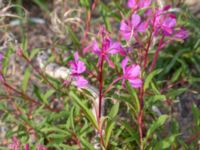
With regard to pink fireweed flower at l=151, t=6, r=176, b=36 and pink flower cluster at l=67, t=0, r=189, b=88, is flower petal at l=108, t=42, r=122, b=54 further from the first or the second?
pink fireweed flower at l=151, t=6, r=176, b=36

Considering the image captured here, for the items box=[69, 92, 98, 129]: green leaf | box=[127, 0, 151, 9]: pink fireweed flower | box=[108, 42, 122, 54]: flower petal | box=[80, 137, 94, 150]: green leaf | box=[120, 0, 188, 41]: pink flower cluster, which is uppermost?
box=[127, 0, 151, 9]: pink fireweed flower

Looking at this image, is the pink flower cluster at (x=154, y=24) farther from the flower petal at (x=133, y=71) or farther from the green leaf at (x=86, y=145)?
the green leaf at (x=86, y=145)

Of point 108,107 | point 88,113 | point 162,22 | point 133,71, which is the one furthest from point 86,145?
point 162,22

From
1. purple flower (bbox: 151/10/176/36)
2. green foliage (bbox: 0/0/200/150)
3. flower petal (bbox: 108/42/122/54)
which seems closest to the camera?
flower petal (bbox: 108/42/122/54)

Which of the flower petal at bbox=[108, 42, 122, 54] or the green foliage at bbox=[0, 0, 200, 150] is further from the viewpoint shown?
the green foliage at bbox=[0, 0, 200, 150]

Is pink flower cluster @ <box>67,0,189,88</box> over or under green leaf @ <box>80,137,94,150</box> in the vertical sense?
over

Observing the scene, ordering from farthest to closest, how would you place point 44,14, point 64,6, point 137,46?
point 44,14 → point 64,6 → point 137,46

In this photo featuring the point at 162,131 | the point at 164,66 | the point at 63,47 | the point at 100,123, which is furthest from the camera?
the point at 164,66

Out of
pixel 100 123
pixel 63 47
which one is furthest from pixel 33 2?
pixel 100 123

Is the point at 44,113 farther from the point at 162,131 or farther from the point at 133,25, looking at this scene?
the point at 133,25

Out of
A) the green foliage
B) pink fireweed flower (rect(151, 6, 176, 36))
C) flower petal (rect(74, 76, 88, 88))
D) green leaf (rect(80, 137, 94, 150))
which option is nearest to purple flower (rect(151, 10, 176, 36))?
pink fireweed flower (rect(151, 6, 176, 36))

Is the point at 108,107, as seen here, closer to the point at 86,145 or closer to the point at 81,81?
the point at 86,145
